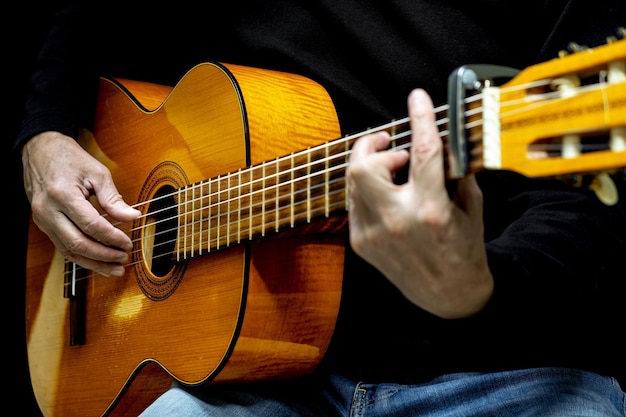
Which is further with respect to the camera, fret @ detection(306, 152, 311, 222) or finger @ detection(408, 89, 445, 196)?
fret @ detection(306, 152, 311, 222)

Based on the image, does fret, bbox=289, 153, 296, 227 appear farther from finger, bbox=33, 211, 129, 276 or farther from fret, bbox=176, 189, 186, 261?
finger, bbox=33, 211, 129, 276

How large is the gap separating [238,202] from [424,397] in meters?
0.42

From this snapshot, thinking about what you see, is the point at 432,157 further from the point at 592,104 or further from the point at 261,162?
the point at 261,162

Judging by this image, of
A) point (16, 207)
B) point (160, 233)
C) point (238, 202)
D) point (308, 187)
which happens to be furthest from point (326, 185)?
point (16, 207)

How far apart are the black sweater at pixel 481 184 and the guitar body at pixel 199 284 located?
4.2 inches

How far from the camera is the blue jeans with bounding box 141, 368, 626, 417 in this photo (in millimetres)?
918

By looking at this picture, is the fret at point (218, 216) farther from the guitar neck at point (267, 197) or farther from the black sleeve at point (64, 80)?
the black sleeve at point (64, 80)

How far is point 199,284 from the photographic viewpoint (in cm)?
107

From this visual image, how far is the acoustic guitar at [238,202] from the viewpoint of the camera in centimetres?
68

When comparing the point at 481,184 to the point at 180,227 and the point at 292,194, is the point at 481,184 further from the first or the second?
the point at 180,227

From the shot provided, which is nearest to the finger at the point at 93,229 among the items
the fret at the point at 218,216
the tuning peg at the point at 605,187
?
the fret at the point at 218,216

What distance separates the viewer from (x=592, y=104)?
0.65 m

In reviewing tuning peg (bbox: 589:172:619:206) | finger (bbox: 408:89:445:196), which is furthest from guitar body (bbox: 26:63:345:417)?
tuning peg (bbox: 589:172:619:206)

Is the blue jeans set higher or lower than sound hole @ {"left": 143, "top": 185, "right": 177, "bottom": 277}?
lower
